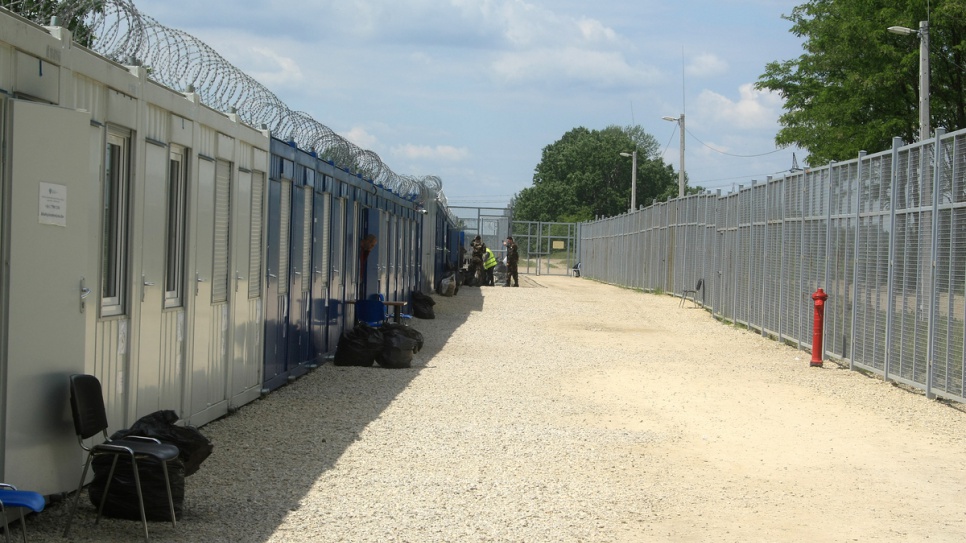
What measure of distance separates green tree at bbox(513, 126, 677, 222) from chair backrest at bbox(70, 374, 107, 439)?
3248 inches

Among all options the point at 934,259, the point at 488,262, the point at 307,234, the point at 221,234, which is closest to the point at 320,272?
the point at 307,234

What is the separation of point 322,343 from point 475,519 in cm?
798

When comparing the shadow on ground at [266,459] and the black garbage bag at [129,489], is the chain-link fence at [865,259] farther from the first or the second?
the black garbage bag at [129,489]

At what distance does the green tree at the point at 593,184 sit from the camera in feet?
299

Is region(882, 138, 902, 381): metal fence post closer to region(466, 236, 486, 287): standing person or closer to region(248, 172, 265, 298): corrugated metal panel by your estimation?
region(248, 172, 265, 298): corrugated metal panel

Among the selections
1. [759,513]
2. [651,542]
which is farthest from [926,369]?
[651,542]

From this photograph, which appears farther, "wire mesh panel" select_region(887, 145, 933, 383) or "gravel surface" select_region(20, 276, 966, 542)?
"wire mesh panel" select_region(887, 145, 933, 383)

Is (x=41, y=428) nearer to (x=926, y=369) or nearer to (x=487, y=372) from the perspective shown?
(x=487, y=372)

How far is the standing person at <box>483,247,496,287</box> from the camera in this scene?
38.0 metres

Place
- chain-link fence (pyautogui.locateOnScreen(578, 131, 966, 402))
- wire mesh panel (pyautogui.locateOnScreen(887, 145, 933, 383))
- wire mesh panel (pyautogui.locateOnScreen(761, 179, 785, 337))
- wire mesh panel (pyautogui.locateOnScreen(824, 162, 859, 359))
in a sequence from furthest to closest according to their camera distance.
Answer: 1. wire mesh panel (pyautogui.locateOnScreen(761, 179, 785, 337))
2. wire mesh panel (pyautogui.locateOnScreen(824, 162, 859, 359))
3. wire mesh panel (pyautogui.locateOnScreen(887, 145, 933, 383))
4. chain-link fence (pyautogui.locateOnScreen(578, 131, 966, 402))

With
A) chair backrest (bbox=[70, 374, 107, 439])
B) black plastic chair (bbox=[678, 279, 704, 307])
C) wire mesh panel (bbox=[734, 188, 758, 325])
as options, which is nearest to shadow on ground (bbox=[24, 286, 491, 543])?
chair backrest (bbox=[70, 374, 107, 439])

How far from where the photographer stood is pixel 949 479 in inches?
306

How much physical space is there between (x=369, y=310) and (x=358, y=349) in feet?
8.51

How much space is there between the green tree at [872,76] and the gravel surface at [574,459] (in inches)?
960
